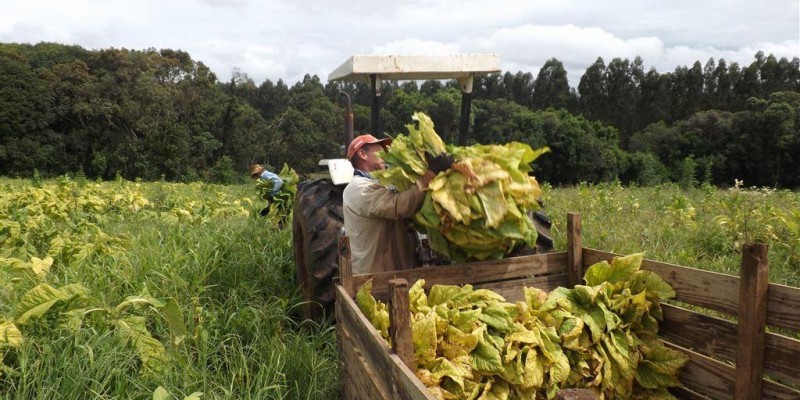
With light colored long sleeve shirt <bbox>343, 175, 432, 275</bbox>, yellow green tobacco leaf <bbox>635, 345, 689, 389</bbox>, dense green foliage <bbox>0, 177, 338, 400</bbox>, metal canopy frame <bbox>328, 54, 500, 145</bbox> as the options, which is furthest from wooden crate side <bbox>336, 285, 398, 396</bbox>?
metal canopy frame <bbox>328, 54, 500, 145</bbox>

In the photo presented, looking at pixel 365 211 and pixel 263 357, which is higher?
pixel 365 211

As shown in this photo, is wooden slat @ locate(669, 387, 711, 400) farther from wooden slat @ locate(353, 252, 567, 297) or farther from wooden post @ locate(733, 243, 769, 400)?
wooden slat @ locate(353, 252, 567, 297)

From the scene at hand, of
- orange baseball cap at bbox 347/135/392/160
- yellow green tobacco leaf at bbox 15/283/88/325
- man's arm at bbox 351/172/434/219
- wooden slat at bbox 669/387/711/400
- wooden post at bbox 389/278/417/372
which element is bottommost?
wooden slat at bbox 669/387/711/400

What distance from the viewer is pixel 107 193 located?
10430mm

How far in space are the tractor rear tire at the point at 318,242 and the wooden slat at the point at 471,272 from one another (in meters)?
1.15

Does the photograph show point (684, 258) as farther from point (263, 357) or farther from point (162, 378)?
point (162, 378)

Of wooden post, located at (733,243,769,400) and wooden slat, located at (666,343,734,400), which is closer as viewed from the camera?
wooden post, located at (733,243,769,400)

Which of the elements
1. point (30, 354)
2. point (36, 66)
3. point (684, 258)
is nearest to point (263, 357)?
point (30, 354)

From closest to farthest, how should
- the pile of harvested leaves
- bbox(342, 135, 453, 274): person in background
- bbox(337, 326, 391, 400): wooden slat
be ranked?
bbox(337, 326, 391, 400): wooden slat
the pile of harvested leaves
bbox(342, 135, 453, 274): person in background

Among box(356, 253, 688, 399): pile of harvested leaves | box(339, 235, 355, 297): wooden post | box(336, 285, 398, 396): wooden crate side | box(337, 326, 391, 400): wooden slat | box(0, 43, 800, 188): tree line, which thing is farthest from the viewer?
box(0, 43, 800, 188): tree line

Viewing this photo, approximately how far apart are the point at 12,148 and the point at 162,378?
43.0 m

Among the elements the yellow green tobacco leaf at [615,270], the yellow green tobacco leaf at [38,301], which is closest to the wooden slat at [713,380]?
the yellow green tobacco leaf at [615,270]

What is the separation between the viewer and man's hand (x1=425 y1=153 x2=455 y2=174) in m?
Answer: 2.69

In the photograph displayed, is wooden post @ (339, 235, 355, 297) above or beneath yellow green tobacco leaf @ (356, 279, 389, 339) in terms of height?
above
